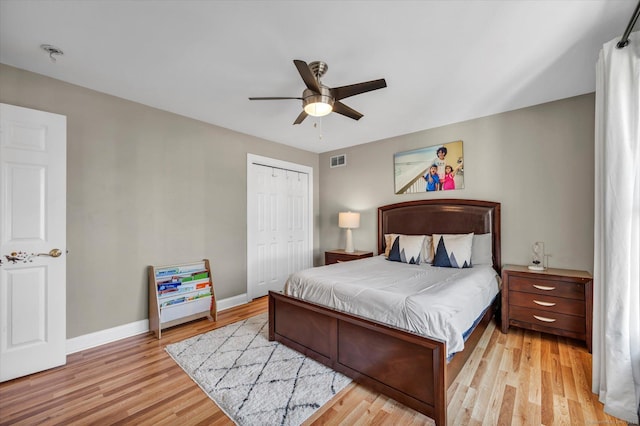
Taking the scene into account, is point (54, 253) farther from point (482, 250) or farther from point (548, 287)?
point (548, 287)

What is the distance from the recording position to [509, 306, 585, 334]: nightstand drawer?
261cm

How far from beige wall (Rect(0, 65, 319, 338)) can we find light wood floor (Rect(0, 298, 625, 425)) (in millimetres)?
671

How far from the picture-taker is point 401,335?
179cm

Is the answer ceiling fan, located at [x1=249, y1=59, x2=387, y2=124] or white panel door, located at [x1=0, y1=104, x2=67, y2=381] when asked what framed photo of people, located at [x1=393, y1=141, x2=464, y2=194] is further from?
white panel door, located at [x1=0, y1=104, x2=67, y2=381]

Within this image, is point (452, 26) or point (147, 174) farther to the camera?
point (147, 174)

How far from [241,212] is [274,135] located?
1281 mm

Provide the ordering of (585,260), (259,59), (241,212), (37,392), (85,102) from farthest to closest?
(241,212) → (585,260) → (85,102) → (259,59) → (37,392)

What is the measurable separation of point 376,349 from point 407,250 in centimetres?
182

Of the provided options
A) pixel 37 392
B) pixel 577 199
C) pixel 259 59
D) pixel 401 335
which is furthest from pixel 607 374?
pixel 37 392

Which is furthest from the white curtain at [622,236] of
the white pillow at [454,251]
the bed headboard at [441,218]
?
the bed headboard at [441,218]

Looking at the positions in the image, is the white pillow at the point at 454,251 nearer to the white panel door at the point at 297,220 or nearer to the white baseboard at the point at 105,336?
the white panel door at the point at 297,220

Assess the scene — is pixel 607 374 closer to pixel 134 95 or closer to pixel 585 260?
pixel 585 260

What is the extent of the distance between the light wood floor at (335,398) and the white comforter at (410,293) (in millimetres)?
440

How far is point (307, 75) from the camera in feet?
6.45
